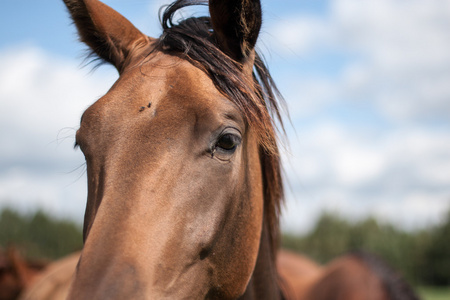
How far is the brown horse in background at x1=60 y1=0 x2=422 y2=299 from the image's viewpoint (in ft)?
5.35

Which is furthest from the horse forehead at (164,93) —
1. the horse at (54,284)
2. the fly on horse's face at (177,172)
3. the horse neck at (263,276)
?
the horse at (54,284)

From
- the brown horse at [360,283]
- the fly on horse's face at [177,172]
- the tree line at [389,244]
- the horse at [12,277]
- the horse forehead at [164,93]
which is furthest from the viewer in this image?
the tree line at [389,244]

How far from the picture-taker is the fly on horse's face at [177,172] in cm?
161

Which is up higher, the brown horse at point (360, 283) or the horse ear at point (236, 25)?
the horse ear at point (236, 25)

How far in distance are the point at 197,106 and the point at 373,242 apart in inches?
1020

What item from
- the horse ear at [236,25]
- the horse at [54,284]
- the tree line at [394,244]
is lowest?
the tree line at [394,244]

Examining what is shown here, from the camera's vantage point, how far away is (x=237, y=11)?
2365mm

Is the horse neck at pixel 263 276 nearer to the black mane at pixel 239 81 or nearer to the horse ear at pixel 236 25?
the black mane at pixel 239 81

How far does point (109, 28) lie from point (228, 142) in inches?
51.6

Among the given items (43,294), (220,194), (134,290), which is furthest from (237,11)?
(43,294)

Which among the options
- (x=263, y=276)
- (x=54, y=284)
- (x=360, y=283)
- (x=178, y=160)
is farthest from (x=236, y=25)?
(x=54, y=284)

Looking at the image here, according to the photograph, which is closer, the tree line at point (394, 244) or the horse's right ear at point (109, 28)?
the horse's right ear at point (109, 28)

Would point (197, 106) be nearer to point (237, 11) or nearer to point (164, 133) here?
point (164, 133)

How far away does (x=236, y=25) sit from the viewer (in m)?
2.42
